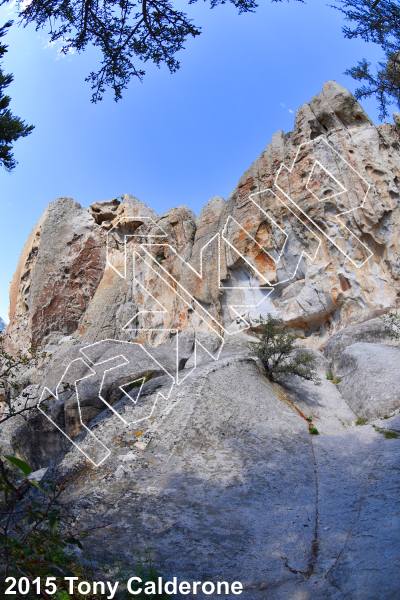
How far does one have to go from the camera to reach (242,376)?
11203 mm

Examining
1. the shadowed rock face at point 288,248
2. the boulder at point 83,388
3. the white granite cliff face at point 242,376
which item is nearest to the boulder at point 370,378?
the white granite cliff face at point 242,376

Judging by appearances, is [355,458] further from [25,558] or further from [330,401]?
[25,558]

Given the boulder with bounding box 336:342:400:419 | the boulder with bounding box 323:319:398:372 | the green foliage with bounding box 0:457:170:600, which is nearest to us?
the green foliage with bounding box 0:457:170:600

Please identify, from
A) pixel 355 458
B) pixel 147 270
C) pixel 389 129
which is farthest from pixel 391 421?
pixel 147 270

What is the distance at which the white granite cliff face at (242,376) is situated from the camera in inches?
203

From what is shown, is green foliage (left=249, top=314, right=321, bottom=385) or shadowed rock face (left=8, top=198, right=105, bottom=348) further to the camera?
shadowed rock face (left=8, top=198, right=105, bottom=348)

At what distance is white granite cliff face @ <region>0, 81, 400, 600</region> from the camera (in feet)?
→ 16.9

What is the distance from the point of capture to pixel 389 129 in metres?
18.2

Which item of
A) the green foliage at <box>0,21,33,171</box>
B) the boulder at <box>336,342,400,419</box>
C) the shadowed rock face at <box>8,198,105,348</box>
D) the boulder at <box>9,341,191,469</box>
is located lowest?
the boulder at <box>336,342,400,419</box>

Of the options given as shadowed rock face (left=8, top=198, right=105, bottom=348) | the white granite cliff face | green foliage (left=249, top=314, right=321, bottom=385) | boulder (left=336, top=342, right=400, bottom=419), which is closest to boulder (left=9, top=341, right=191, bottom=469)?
the white granite cliff face

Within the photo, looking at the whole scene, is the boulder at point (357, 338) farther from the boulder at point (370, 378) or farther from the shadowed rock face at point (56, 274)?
the shadowed rock face at point (56, 274)

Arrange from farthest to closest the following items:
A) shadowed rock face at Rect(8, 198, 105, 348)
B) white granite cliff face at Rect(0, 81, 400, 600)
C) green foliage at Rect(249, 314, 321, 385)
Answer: shadowed rock face at Rect(8, 198, 105, 348) < green foliage at Rect(249, 314, 321, 385) < white granite cliff face at Rect(0, 81, 400, 600)

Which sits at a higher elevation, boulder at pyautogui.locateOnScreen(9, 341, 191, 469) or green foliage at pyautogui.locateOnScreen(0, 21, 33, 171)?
green foliage at pyautogui.locateOnScreen(0, 21, 33, 171)

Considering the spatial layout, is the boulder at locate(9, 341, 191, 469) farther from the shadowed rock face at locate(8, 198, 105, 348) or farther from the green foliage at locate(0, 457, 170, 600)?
the shadowed rock face at locate(8, 198, 105, 348)
